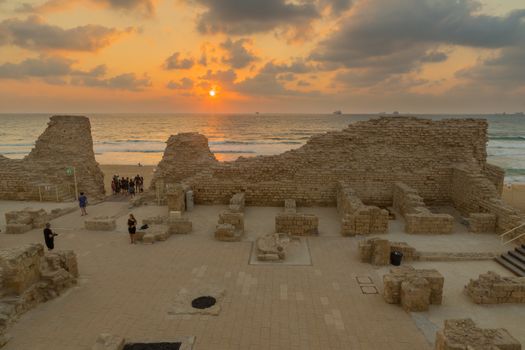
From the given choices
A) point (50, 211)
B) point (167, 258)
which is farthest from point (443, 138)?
point (50, 211)

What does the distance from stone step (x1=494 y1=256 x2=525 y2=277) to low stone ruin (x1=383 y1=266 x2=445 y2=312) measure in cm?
336

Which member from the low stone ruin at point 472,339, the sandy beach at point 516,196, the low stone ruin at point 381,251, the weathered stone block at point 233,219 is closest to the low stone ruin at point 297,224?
the weathered stone block at point 233,219

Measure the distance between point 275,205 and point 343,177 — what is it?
384 centimetres

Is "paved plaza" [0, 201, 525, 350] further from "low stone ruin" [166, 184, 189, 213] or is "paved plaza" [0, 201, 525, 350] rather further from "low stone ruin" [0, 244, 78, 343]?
"low stone ruin" [166, 184, 189, 213]

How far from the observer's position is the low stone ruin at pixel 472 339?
18.2ft

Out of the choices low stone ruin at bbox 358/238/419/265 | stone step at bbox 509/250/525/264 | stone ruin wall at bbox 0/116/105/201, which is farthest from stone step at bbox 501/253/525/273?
stone ruin wall at bbox 0/116/105/201

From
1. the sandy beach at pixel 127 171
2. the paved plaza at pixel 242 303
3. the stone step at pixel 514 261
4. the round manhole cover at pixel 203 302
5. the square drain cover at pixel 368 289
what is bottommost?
the sandy beach at pixel 127 171

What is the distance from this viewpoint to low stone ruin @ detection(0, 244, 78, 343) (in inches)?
297

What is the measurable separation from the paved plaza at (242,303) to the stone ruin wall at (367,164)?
201 inches

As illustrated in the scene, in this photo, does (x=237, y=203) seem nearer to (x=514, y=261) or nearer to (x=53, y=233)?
(x=53, y=233)

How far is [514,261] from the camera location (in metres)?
10.1

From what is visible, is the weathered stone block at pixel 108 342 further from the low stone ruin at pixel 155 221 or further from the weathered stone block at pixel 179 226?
the low stone ruin at pixel 155 221

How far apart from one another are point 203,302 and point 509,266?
9.16 meters

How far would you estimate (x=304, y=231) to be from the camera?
12867 mm
